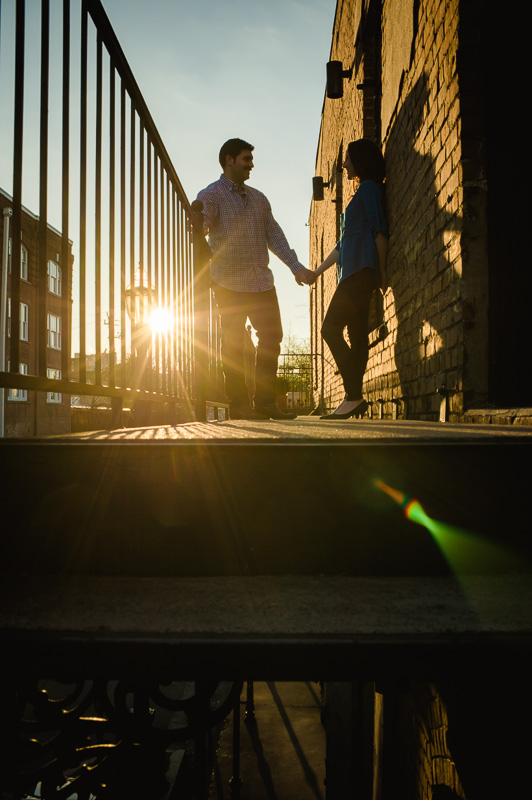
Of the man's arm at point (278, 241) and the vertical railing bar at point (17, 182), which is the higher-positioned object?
the man's arm at point (278, 241)

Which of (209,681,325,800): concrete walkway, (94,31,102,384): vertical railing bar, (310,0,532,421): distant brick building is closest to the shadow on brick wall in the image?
(310,0,532,421): distant brick building

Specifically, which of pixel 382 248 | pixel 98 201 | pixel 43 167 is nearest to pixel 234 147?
pixel 382 248

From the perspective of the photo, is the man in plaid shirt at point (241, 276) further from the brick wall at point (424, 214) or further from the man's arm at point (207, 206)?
the brick wall at point (424, 214)

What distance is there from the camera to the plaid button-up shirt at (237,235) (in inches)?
148

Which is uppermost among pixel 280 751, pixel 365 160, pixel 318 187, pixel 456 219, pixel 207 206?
pixel 318 187

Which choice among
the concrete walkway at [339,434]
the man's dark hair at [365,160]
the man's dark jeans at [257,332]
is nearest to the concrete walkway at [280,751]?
the man's dark jeans at [257,332]

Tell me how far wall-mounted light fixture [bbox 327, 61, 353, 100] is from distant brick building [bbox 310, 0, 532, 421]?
2607 millimetres

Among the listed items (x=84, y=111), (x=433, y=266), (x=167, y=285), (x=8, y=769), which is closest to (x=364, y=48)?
(x=433, y=266)

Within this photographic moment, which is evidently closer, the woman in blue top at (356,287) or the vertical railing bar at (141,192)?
the vertical railing bar at (141,192)

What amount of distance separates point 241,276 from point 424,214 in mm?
1356

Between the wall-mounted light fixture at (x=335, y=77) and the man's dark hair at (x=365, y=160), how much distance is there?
318cm

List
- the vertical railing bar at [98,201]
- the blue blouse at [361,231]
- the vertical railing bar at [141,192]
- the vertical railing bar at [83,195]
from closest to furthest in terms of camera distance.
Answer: the vertical railing bar at [83,195] < the vertical railing bar at [98,201] < the vertical railing bar at [141,192] < the blue blouse at [361,231]

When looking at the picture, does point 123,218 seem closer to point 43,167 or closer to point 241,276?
point 43,167

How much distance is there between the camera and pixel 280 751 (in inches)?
379
